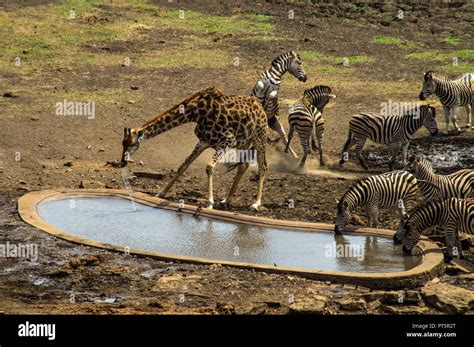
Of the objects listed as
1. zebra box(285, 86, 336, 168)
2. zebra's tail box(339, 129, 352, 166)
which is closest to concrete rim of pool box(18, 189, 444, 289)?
zebra box(285, 86, 336, 168)

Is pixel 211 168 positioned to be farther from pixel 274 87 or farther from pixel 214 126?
pixel 274 87

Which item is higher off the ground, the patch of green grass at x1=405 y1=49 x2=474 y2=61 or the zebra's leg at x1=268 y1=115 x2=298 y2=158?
the patch of green grass at x1=405 y1=49 x2=474 y2=61

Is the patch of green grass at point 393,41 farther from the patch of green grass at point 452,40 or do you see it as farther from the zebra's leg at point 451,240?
the zebra's leg at point 451,240

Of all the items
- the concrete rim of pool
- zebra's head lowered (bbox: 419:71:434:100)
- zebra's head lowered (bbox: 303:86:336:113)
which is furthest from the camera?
zebra's head lowered (bbox: 419:71:434:100)

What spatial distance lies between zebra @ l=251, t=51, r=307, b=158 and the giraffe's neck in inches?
141

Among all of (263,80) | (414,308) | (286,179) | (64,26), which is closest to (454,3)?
(64,26)

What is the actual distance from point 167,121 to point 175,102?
5806 mm

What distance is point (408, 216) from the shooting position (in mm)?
14742

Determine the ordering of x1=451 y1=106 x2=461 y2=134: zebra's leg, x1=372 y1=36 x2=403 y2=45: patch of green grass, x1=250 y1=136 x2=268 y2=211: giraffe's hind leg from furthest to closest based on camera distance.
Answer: x1=372 y1=36 x2=403 y2=45: patch of green grass
x1=451 y1=106 x2=461 y2=134: zebra's leg
x1=250 y1=136 x2=268 y2=211: giraffe's hind leg

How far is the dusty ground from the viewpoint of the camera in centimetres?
1323

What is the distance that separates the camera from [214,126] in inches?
682

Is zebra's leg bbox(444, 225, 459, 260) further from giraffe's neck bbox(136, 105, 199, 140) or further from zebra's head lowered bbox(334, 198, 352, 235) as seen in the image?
giraffe's neck bbox(136, 105, 199, 140)

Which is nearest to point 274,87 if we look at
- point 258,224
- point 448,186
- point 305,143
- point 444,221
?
point 305,143
